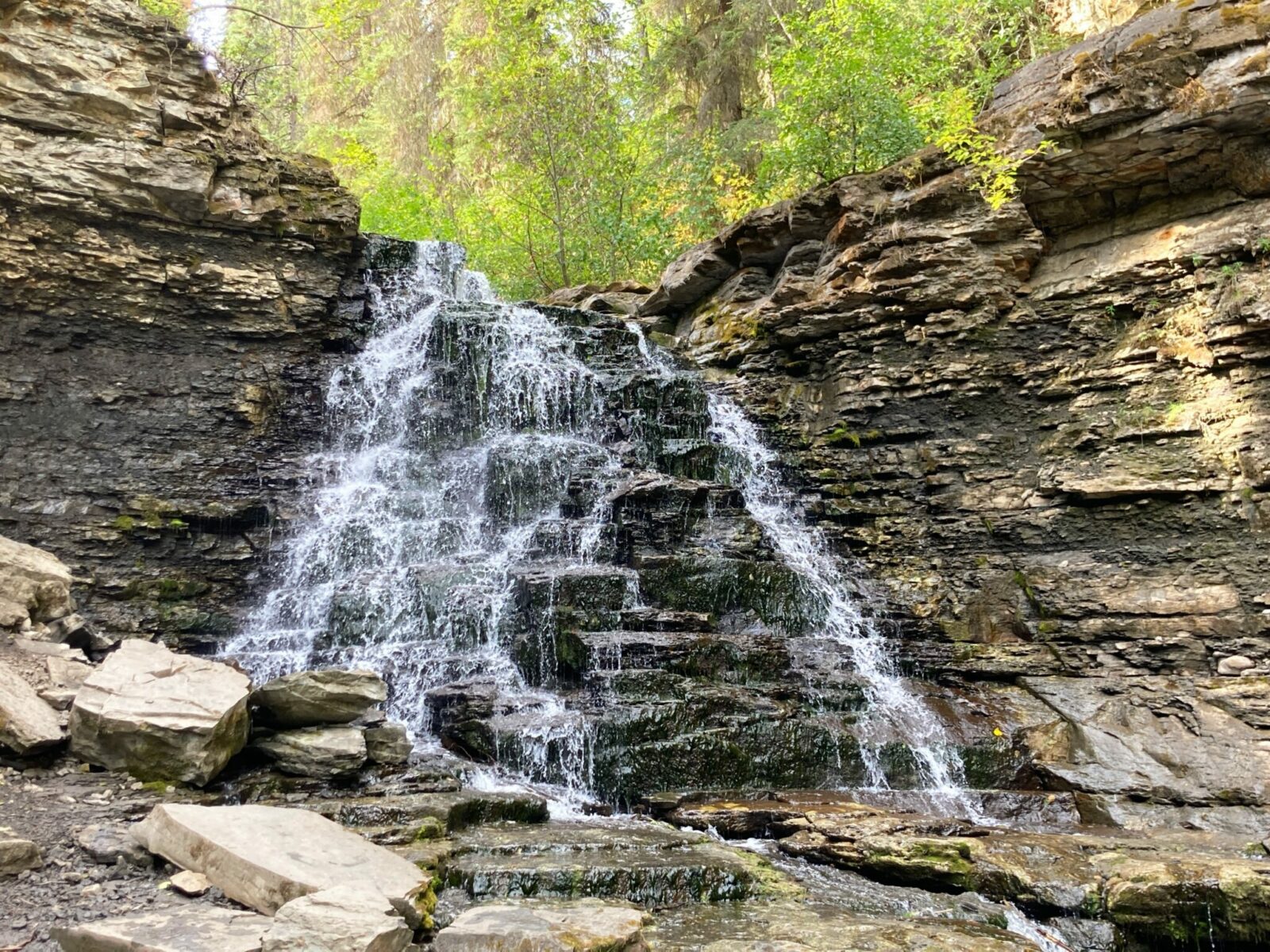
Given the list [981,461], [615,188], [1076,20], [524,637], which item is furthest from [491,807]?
[615,188]

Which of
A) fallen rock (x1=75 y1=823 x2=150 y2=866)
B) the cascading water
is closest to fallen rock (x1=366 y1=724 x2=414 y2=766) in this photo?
the cascading water

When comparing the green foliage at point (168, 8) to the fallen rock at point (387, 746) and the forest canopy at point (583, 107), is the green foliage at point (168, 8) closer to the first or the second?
the forest canopy at point (583, 107)

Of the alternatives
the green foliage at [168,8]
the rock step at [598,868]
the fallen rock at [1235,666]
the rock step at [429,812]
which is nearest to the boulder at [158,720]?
the rock step at [429,812]

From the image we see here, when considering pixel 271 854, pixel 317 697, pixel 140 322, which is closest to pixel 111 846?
pixel 271 854

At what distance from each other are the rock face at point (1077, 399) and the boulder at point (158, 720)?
7.54 m

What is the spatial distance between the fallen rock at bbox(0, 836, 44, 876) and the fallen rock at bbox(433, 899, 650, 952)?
7.36ft

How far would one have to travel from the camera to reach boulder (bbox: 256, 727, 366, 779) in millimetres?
6469

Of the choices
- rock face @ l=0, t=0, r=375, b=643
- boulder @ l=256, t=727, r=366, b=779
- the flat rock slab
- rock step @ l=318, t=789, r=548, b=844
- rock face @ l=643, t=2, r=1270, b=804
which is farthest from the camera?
rock face @ l=0, t=0, r=375, b=643

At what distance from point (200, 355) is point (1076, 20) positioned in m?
16.5

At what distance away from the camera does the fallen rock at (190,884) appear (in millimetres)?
4078

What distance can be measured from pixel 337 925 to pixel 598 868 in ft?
6.95

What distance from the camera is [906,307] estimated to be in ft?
41.4

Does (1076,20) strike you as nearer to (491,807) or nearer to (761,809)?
(761,809)

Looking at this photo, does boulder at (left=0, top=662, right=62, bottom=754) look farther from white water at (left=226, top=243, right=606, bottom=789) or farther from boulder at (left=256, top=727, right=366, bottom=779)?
white water at (left=226, top=243, right=606, bottom=789)
